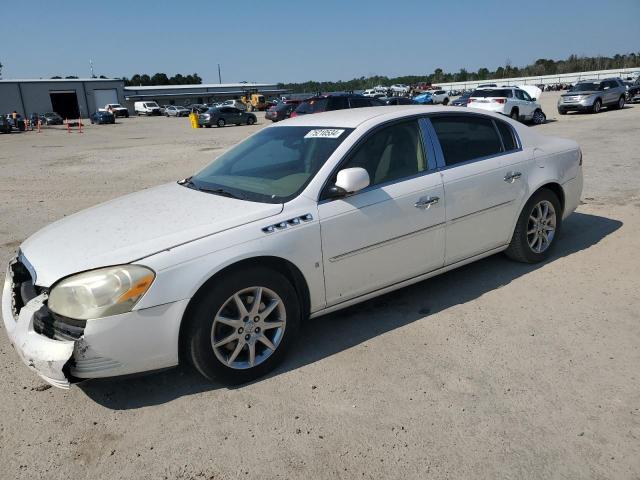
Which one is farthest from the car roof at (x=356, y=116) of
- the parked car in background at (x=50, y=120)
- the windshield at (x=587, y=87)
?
the parked car in background at (x=50, y=120)

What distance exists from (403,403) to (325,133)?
2.00 meters

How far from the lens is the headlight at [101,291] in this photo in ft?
8.75

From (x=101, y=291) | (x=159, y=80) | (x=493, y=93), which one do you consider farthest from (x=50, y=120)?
(x=159, y=80)

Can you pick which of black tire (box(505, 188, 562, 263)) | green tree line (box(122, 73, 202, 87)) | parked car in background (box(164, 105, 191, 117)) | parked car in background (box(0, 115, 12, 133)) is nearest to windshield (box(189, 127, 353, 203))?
black tire (box(505, 188, 562, 263))

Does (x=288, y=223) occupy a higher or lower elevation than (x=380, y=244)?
higher

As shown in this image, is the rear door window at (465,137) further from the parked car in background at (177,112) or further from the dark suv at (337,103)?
the parked car in background at (177,112)

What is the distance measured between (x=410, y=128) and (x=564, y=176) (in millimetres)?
1896

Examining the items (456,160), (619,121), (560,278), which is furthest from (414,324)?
(619,121)

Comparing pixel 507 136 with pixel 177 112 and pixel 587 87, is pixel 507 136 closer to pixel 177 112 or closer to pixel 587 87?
pixel 587 87

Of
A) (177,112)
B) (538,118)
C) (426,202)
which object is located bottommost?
(538,118)

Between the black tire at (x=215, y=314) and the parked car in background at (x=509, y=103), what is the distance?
18.7 m

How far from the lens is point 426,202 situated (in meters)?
3.76

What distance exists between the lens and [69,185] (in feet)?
36.3

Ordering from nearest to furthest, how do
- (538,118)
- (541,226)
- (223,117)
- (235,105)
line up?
(541,226)
(538,118)
(223,117)
(235,105)
